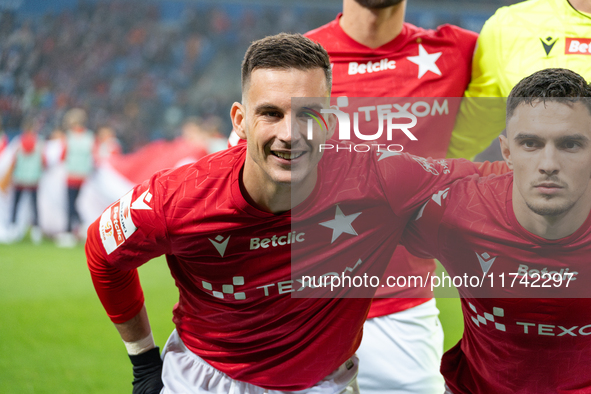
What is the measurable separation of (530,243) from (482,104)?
0.88 meters

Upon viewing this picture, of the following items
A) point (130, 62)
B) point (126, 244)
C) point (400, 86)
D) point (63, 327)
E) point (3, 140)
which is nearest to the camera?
point (126, 244)

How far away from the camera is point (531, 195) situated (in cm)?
148

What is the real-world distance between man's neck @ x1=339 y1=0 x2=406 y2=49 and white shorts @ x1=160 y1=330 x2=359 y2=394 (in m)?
1.32

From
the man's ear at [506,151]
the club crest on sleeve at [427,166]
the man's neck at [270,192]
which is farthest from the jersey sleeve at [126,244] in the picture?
the man's ear at [506,151]

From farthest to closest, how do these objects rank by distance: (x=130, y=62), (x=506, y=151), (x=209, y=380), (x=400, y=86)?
(x=130, y=62) → (x=400, y=86) → (x=209, y=380) → (x=506, y=151)

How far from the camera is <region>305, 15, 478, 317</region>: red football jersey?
7.50ft

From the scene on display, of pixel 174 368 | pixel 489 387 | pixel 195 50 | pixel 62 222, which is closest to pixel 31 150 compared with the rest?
→ pixel 62 222

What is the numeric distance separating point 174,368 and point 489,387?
1062 millimetres

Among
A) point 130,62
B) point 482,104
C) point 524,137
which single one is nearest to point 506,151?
point 524,137

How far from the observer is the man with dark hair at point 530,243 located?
4.73 ft

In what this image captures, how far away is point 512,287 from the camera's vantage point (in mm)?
1605

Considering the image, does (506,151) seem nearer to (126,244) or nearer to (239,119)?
(239,119)

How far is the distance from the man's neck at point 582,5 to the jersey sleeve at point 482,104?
10.6 inches

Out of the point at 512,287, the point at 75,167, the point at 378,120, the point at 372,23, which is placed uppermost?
the point at 372,23
